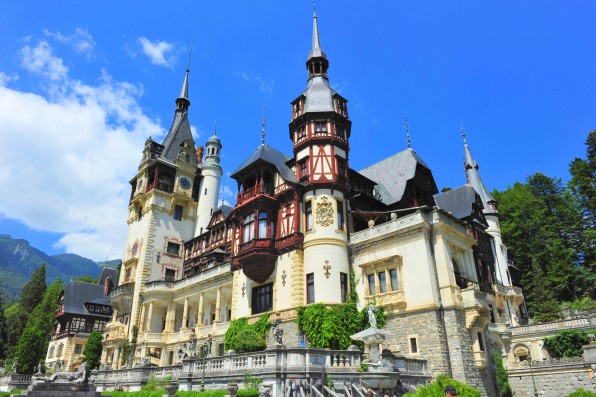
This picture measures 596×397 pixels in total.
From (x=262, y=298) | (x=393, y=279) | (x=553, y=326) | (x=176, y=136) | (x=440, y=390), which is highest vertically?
(x=176, y=136)

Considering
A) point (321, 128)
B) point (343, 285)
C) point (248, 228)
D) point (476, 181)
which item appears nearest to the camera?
point (343, 285)

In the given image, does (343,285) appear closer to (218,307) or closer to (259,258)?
(259,258)

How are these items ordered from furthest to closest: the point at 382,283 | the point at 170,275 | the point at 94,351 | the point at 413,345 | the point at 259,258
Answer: the point at 170,275 < the point at 94,351 < the point at 259,258 < the point at 382,283 < the point at 413,345

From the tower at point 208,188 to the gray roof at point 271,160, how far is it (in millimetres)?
17243

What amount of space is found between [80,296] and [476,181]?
5908 cm

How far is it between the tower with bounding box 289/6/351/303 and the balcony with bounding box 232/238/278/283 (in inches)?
119

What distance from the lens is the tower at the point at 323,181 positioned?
2886cm

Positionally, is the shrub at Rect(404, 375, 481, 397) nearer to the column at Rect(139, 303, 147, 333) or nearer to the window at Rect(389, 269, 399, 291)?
the window at Rect(389, 269, 399, 291)

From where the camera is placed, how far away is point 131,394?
20.9m

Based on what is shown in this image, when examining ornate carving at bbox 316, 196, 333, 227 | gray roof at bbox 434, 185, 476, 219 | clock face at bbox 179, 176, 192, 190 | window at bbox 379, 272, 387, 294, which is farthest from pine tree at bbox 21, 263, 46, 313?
gray roof at bbox 434, 185, 476, 219

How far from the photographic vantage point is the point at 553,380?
1075 inches

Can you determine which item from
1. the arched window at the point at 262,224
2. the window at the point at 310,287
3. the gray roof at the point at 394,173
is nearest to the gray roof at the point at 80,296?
the arched window at the point at 262,224

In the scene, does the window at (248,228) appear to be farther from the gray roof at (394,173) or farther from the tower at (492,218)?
the tower at (492,218)

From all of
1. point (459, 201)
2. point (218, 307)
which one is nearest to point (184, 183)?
point (218, 307)
